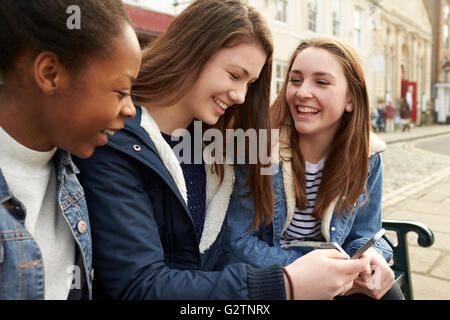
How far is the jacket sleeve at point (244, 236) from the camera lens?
1.54m

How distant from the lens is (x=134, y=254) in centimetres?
106

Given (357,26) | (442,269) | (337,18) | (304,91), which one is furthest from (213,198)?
(357,26)

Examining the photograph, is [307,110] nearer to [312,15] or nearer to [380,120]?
[312,15]

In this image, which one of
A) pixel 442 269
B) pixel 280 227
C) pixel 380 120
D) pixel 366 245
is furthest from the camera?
pixel 380 120

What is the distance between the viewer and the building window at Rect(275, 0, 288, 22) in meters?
12.7

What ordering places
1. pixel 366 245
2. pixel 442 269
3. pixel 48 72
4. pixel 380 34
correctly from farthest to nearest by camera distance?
pixel 380 34, pixel 442 269, pixel 366 245, pixel 48 72

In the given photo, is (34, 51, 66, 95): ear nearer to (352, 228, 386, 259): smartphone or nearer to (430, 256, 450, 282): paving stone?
(352, 228, 386, 259): smartphone

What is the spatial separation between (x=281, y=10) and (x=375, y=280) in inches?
498

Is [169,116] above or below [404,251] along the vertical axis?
above

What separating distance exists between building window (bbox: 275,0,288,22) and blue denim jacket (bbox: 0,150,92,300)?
496 inches

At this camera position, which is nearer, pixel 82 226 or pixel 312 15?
pixel 82 226

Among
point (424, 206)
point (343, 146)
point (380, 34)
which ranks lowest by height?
point (424, 206)

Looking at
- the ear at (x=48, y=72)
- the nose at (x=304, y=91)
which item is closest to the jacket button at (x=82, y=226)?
the ear at (x=48, y=72)
